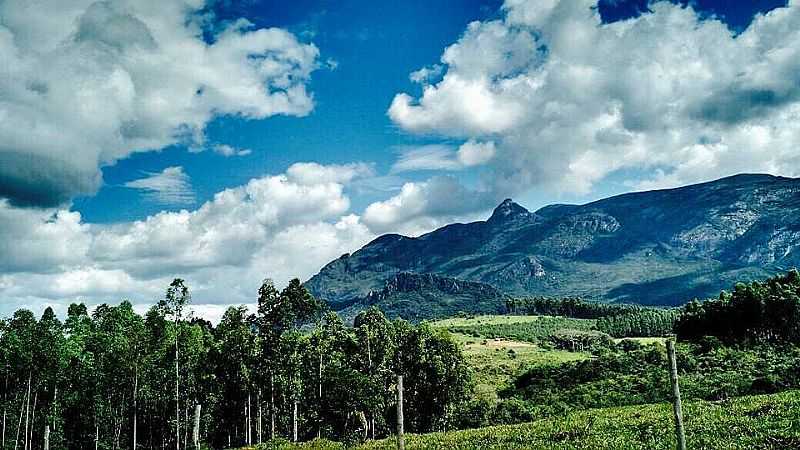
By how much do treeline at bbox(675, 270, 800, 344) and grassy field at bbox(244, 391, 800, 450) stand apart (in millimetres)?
65978

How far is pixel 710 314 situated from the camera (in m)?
110

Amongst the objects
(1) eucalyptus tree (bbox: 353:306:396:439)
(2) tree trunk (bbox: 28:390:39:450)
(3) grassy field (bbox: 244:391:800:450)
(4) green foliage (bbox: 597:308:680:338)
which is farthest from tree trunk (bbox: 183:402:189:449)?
(4) green foliage (bbox: 597:308:680:338)

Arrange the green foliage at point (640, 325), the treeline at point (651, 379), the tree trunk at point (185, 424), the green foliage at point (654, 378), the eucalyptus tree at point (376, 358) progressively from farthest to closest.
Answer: the green foliage at point (640, 325) → the eucalyptus tree at point (376, 358) → the tree trunk at point (185, 424) → the treeline at point (651, 379) → the green foliage at point (654, 378)

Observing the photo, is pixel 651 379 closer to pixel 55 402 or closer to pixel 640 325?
pixel 55 402

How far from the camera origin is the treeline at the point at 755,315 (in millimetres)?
96938

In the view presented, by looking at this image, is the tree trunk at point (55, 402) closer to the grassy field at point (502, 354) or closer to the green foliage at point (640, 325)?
the grassy field at point (502, 354)

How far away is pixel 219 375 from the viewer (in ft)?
220

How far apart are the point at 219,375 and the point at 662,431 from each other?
48.8 metres

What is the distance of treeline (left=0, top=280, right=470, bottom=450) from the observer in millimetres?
60812

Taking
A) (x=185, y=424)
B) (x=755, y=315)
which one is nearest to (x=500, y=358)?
(x=755, y=315)

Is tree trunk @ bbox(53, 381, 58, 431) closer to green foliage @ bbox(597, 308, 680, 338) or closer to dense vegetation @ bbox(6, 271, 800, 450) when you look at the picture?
dense vegetation @ bbox(6, 271, 800, 450)

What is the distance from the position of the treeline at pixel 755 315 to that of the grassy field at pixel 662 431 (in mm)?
65978

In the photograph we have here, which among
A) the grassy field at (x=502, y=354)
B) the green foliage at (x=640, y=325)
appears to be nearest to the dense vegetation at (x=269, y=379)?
the grassy field at (x=502, y=354)

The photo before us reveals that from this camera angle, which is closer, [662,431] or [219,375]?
[662,431]
